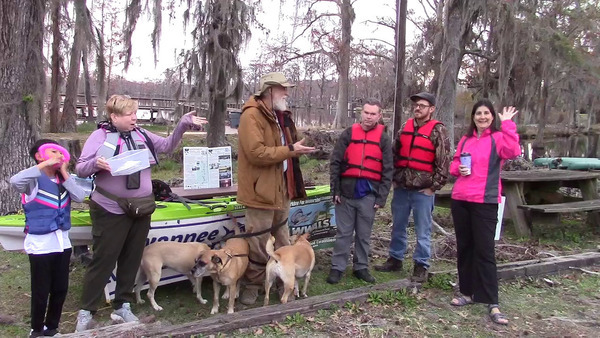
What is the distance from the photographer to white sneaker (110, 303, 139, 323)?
3.66 m

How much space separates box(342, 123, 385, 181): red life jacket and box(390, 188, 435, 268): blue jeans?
18.6 inches

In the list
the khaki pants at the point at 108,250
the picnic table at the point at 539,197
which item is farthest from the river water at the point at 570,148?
the khaki pants at the point at 108,250

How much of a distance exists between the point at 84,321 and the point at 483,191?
11.0 ft

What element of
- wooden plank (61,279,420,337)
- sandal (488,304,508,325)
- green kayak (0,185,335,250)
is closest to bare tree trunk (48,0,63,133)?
green kayak (0,185,335,250)

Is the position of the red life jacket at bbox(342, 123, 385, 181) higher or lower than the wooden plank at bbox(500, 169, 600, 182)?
higher

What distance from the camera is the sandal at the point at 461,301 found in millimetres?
4273

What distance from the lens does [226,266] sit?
13.0 feet

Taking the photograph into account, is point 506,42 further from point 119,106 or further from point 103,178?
point 103,178

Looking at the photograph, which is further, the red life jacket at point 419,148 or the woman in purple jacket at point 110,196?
the red life jacket at point 419,148

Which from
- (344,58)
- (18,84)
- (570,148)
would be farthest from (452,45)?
(570,148)

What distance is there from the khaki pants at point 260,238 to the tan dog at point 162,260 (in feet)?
1.44

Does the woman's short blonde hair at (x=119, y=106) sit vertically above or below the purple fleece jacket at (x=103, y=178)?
above

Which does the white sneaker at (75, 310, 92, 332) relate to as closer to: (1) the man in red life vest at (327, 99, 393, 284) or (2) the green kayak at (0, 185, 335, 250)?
(2) the green kayak at (0, 185, 335, 250)

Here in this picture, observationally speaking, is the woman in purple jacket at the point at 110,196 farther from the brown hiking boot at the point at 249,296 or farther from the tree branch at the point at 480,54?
the tree branch at the point at 480,54
